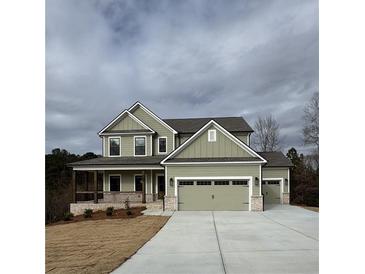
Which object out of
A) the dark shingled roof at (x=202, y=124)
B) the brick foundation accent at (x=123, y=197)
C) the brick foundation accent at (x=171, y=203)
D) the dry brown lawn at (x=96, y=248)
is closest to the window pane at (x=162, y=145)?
the dark shingled roof at (x=202, y=124)

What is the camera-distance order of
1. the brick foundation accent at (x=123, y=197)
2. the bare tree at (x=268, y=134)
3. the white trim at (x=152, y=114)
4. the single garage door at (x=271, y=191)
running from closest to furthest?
the brick foundation accent at (x=123, y=197), the single garage door at (x=271, y=191), the white trim at (x=152, y=114), the bare tree at (x=268, y=134)

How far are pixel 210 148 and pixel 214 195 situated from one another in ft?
9.51

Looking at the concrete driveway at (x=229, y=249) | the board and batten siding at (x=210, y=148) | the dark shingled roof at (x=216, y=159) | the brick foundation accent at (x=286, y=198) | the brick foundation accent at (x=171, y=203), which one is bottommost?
the brick foundation accent at (x=286, y=198)

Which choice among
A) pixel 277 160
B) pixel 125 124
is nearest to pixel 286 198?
pixel 277 160

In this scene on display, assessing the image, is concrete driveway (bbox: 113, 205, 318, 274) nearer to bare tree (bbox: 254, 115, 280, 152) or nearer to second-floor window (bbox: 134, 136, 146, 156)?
second-floor window (bbox: 134, 136, 146, 156)

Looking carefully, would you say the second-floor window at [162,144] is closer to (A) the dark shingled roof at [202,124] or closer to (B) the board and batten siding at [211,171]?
(A) the dark shingled roof at [202,124]

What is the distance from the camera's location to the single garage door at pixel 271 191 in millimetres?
22156

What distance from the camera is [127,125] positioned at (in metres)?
22.6

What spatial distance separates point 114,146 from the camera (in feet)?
74.6

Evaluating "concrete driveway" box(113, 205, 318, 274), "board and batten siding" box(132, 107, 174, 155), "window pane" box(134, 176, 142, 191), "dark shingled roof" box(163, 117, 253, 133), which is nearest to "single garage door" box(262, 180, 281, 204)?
"dark shingled roof" box(163, 117, 253, 133)

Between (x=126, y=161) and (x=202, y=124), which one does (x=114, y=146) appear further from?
(x=202, y=124)

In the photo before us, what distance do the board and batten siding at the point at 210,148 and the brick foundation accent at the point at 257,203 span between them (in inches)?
116

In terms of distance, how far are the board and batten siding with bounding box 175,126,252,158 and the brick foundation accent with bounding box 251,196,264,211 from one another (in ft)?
9.69
